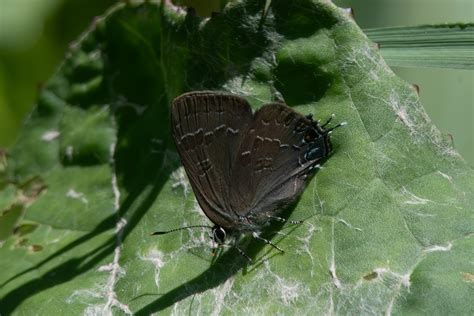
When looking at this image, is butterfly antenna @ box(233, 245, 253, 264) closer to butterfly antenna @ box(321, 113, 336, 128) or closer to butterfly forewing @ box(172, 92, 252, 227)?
butterfly forewing @ box(172, 92, 252, 227)

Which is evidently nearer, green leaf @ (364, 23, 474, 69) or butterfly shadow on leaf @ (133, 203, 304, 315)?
butterfly shadow on leaf @ (133, 203, 304, 315)

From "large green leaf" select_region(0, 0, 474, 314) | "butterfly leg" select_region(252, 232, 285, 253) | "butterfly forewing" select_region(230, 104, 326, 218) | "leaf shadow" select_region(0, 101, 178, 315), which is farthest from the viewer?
"leaf shadow" select_region(0, 101, 178, 315)

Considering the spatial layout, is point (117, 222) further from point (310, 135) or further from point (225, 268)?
point (310, 135)

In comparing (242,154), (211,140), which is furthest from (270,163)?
(211,140)

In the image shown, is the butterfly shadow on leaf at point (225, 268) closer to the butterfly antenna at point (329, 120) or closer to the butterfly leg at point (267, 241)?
the butterfly leg at point (267, 241)

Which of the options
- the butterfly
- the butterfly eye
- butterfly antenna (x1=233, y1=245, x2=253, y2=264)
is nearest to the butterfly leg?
the butterfly

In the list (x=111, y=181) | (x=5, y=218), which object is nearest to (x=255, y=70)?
(x=111, y=181)

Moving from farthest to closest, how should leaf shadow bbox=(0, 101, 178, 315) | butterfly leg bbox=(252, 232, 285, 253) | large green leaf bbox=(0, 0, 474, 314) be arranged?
leaf shadow bbox=(0, 101, 178, 315) < butterfly leg bbox=(252, 232, 285, 253) < large green leaf bbox=(0, 0, 474, 314)
